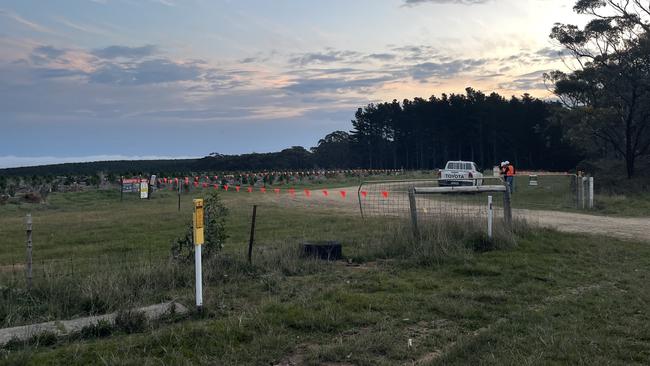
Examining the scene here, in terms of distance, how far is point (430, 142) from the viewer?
92.6 meters

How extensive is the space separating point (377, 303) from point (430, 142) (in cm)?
8790

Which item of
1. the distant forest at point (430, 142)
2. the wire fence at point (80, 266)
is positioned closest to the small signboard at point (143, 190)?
the wire fence at point (80, 266)

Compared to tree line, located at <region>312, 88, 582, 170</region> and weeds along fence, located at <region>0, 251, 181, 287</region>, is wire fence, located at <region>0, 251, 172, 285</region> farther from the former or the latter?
tree line, located at <region>312, 88, 582, 170</region>

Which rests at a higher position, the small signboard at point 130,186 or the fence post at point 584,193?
the small signboard at point 130,186

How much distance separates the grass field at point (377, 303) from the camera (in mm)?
4965

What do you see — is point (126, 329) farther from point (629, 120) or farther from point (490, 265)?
point (629, 120)

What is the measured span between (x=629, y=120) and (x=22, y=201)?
112 ft

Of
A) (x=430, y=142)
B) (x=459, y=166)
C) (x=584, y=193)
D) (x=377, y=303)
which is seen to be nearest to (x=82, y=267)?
(x=377, y=303)

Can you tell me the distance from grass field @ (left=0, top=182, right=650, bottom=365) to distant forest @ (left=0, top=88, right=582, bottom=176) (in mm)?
62483

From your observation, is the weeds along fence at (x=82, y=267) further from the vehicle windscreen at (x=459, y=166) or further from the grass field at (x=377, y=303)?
the vehicle windscreen at (x=459, y=166)

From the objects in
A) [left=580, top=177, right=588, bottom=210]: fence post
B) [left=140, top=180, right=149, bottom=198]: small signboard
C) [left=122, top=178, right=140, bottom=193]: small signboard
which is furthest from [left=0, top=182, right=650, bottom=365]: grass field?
[left=122, top=178, right=140, bottom=193]: small signboard

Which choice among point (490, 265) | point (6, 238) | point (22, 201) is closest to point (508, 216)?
point (490, 265)

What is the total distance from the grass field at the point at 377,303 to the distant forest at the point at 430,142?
6248 centimetres

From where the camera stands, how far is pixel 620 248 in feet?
37.3
